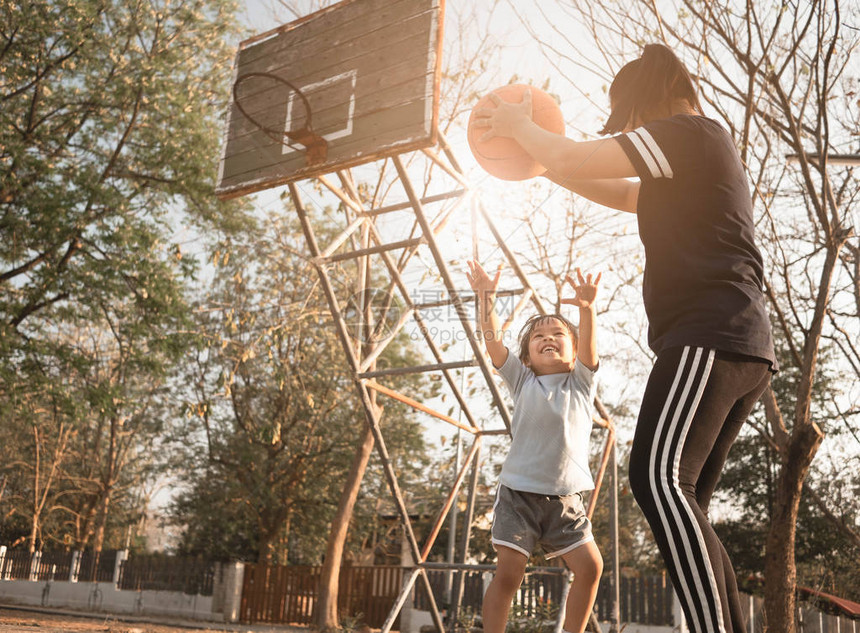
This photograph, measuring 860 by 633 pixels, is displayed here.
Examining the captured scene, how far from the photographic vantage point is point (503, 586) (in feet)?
9.55

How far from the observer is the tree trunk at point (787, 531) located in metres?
6.82

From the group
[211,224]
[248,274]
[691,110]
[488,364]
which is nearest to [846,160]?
[488,364]

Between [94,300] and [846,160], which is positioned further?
[94,300]

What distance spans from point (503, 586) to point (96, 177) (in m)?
10.3

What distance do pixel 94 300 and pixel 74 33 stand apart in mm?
3953

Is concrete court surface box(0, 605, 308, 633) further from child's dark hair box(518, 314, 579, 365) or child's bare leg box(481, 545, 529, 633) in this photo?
child's dark hair box(518, 314, 579, 365)

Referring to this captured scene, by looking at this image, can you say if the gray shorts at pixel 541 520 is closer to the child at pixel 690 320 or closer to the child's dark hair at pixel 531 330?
the child's dark hair at pixel 531 330

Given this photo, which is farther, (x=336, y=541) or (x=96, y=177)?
(x=336, y=541)

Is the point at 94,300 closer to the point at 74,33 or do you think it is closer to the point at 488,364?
the point at 74,33

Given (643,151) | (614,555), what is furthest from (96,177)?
(643,151)

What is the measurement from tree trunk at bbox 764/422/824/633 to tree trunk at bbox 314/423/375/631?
699 cm

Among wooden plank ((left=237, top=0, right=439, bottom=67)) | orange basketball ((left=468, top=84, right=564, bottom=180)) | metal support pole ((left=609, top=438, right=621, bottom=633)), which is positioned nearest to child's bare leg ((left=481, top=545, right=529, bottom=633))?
orange basketball ((left=468, top=84, right=564, bottom=180))

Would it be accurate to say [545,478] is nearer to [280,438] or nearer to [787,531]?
[787,531]

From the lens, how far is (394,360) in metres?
18.0
